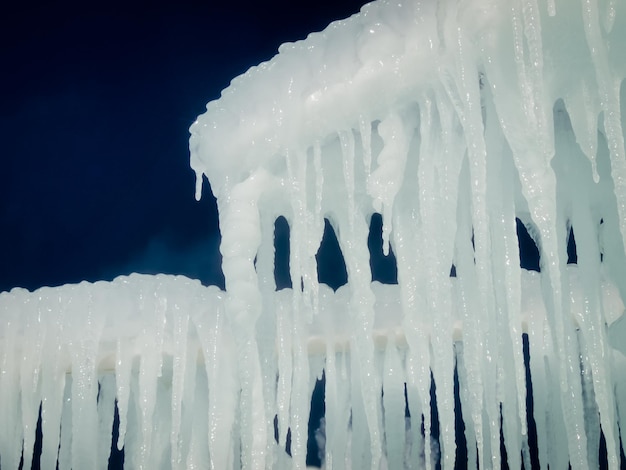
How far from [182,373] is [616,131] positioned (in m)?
2.86

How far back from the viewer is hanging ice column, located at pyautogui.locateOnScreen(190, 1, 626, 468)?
2.55 m

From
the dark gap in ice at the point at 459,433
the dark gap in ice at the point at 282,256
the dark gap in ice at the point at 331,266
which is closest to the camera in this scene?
the dark gap in ice at the point at 459,433

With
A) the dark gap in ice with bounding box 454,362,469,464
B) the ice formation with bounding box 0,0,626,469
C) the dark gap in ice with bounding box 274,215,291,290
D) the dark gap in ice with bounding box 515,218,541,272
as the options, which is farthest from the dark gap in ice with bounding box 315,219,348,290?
the ice formation with bounding box 0,0,626,469

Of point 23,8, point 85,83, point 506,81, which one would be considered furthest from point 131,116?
point 506,81

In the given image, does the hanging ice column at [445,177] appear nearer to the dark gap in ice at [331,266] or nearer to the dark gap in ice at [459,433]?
the dark gap in ice at [459,433]

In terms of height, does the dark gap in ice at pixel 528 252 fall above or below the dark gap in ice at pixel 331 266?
below

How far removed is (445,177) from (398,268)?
58 cm

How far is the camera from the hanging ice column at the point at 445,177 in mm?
2555

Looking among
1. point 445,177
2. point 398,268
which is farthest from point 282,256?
point 445,177

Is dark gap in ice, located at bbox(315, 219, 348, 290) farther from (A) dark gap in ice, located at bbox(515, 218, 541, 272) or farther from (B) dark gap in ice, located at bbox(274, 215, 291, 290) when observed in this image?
(A) dark gap in ice, located at bbox(515, 218, 541, 272)

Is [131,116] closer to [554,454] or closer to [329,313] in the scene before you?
[329,313]

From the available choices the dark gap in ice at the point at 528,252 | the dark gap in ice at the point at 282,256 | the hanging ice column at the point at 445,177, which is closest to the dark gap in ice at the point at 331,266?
the dark gap in ice at the point at 282,256

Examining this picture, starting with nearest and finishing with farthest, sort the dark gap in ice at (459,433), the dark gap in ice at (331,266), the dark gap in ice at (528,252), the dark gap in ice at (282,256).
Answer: the dark gap in ice at (528,252), the dark gap in ice at (459,433), the dark gap in ice at (282,256), the dark gap in ice at (331,266)

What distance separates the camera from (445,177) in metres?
2.88
